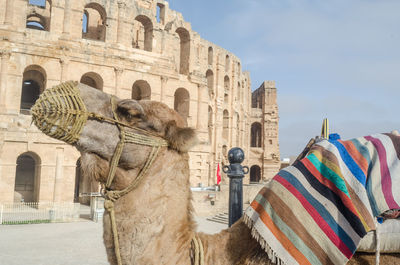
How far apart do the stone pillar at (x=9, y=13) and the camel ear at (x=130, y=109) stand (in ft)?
67.2

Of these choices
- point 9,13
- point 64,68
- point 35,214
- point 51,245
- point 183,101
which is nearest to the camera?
point 51,245

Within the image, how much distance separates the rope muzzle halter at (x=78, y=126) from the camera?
1.85 m

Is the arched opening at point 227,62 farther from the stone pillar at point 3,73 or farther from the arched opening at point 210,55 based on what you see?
the stone pillar at point 3,73

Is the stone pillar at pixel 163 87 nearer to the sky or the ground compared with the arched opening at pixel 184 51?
nearer to the ground

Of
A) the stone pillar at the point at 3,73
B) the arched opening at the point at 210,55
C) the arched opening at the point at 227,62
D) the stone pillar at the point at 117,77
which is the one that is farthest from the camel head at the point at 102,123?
the arched opening at the point at 227,62

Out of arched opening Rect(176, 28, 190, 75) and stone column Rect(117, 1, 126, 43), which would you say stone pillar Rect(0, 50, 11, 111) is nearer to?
stone column Rect(117, 1, 126, 43)

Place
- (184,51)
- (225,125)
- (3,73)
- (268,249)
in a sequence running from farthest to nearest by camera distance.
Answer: (225,125) → (184,51) → (3,73) → (268,249)

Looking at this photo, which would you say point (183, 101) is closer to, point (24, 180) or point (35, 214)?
point (24, 180)

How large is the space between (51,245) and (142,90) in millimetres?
14851

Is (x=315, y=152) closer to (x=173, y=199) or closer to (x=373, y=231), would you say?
(x=373, y=231)

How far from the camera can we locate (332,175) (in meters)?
1.88

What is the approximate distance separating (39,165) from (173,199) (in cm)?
1858

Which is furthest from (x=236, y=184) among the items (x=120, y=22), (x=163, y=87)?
(x=120, y=22)

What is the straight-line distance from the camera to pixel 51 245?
9.94m
